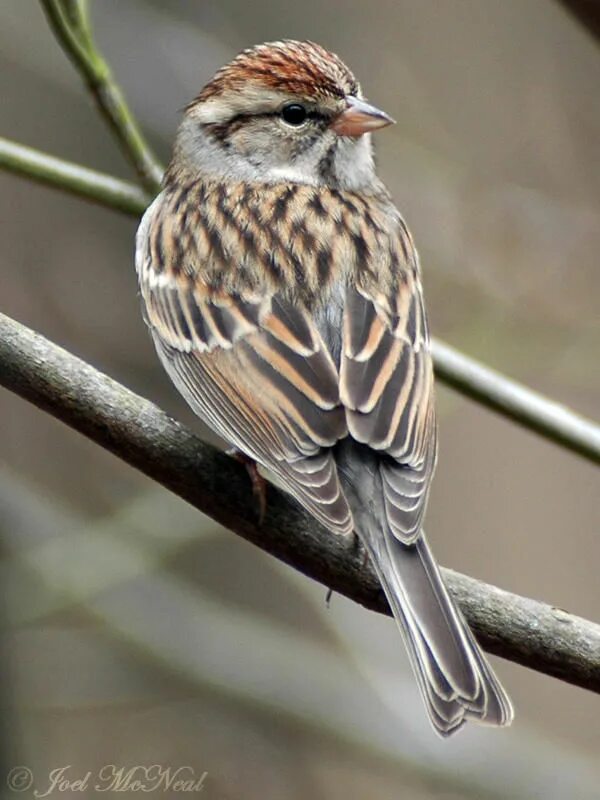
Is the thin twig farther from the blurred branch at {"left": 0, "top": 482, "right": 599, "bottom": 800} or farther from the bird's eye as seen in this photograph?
the blurred branch at {"left": 0, "top": 482, "right": 599, "bottom": 800}

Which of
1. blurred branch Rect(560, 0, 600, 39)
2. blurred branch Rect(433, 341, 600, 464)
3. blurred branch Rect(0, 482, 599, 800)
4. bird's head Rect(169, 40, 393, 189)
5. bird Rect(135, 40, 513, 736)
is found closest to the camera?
blurred branch Rect(560, 0, 600, 39)

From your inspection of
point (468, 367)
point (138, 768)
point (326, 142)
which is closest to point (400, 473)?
point (468, 367)

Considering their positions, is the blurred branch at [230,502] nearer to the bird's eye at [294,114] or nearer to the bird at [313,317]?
the bird at [313,317]

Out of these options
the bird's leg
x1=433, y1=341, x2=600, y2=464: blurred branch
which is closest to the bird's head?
x1=433, y1=341, x2=600, y2=464: blurred branch

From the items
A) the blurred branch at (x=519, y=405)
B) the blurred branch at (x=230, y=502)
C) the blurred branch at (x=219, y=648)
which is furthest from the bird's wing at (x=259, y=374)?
the blurred branch at (x=219, y=648)

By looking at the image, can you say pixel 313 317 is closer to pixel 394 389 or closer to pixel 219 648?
pixel 394 389

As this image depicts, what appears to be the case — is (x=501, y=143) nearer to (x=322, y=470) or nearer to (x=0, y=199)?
(x=0, y=199)

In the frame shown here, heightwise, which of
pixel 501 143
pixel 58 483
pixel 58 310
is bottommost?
pixel 58 483
